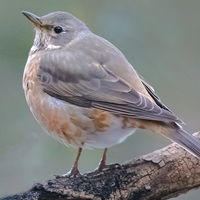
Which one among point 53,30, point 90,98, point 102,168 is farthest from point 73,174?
point 53,30

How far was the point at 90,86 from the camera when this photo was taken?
3.00 meters

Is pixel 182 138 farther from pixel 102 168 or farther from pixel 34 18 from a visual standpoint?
pixel 34 18

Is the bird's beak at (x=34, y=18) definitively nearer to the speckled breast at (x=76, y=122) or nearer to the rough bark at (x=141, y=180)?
the speckled breast at (x=76, y=122)

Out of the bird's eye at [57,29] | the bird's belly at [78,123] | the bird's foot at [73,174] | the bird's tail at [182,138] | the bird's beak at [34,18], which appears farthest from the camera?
the bird's eye at [57,29]

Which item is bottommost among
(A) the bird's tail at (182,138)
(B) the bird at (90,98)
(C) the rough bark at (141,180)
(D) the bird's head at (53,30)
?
(C) the rough bark at (141,180)

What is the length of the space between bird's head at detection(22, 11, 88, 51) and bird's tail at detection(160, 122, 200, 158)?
3.93 feet

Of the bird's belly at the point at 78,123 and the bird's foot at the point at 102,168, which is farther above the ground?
the bird's belly at the point at 78,123

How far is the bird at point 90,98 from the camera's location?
287cm

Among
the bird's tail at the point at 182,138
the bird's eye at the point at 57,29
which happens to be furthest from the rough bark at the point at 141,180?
the bird's eye at the point at 57,29

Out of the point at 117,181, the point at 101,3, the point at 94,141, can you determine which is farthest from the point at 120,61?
the point at 101,3

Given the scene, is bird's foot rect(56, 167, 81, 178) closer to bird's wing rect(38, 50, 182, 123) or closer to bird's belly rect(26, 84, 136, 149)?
bird's belly rect(26, 84, 136, 149)

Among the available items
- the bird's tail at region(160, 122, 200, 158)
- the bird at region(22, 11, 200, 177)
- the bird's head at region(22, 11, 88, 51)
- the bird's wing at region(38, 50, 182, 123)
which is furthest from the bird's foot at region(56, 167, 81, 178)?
the bird's head at region(22, 11, 88, 51)

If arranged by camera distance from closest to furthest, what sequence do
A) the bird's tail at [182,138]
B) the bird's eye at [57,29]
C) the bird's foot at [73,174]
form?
1. the bird's tail at [182,138]
2. the bird's foot at [73,174]
3. the bird's eye at [57,29]

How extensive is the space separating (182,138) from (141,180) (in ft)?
1.57
